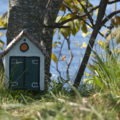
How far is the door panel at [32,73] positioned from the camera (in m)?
4.79

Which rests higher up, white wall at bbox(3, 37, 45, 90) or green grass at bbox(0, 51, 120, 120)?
white wall at bbox(3, 37, 45, 90)

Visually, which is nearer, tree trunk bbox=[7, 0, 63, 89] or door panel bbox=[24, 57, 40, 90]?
door panel bbox=[24, 57, 40, 90]

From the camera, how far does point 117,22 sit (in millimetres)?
6707

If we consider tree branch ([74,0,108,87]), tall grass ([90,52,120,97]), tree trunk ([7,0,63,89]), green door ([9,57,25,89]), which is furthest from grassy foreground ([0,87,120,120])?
tree trunk ([7,0,63,89])

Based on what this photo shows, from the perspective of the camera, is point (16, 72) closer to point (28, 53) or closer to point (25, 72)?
point (25, 72)

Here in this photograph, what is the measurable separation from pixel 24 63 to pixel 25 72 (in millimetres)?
81

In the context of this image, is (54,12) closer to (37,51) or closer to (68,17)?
(68,17)

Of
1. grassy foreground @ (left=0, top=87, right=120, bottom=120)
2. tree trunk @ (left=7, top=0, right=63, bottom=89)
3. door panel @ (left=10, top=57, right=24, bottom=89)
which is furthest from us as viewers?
tree trunk @ (left=7, top=0, right=63, bottom=89)

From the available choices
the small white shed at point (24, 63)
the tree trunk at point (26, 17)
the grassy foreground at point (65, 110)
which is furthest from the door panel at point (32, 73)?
the grassy foreground at point (65, 110)

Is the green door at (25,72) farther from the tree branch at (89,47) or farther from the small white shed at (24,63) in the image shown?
the tree branch at (89,47)

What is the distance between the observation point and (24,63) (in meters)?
4.78

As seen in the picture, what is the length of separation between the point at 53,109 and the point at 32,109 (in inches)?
6.4

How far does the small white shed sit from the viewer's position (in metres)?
4.75

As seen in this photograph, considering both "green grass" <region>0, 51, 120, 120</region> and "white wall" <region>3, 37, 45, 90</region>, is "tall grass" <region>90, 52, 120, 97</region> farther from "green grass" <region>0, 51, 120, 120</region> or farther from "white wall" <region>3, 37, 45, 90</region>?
"white wall" <region>3, 37, 45, 90</region>
